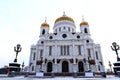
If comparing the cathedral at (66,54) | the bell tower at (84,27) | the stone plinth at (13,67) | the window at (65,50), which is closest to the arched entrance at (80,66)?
the cathedral at (66,54)

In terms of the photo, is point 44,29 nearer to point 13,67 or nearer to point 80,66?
point 80,66

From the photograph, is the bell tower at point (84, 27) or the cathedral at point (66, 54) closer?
the cathedral at point (66, 54)

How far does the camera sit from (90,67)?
2567 cm

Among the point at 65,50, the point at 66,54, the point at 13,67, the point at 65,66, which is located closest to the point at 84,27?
the point at 65,50

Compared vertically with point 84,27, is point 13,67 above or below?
below

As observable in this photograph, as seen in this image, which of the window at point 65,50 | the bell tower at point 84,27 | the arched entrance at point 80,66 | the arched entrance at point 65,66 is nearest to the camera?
the arched entrance at point 80,66

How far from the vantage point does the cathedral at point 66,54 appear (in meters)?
25.8

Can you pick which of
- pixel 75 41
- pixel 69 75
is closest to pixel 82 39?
pixel 75 41

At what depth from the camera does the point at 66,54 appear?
89.0 ft

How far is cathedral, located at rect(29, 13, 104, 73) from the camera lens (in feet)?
84.6

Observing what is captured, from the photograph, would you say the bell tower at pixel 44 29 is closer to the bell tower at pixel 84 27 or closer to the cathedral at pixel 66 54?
the cathedral at pixel 66 54

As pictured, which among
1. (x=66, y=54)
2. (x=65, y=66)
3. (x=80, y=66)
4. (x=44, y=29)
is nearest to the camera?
(x=80, y=66)

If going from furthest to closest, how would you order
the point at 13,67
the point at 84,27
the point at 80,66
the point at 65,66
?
1. the point at 84,27
2. the point at 65,66
3. the point at 80,66
4. the point at 13,67

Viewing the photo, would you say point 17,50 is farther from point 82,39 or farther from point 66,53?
point 82,39
